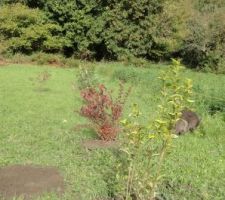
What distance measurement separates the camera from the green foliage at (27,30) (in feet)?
72.1

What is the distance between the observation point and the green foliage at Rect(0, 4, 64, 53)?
22.0 m

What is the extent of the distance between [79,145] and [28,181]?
1767 mm

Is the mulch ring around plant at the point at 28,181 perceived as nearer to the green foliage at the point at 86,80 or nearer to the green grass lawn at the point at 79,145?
the green grass lawn at the point at 79,145

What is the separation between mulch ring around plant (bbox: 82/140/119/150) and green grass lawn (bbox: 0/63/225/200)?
0.13 m

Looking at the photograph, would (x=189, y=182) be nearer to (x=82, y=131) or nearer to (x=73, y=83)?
(x=82, y=131)

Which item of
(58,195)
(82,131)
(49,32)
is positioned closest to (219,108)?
(82,131)

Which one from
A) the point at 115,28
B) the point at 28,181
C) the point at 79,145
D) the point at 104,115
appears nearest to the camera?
the point at 28,181

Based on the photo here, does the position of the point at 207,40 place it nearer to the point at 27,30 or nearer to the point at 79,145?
the point at 27,30

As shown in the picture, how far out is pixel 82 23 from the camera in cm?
2266

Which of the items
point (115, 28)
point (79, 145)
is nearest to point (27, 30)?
point (115, 28)

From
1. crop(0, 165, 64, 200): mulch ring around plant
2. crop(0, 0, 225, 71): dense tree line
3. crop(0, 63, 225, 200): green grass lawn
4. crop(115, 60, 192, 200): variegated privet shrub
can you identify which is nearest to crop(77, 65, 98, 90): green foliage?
crop(0, 63, 225, 200): green grass lawn

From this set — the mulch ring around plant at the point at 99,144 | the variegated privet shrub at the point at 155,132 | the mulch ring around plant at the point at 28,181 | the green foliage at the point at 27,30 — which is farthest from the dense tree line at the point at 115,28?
the variegated privet shrub at the point at 155,132

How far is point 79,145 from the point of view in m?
7.33

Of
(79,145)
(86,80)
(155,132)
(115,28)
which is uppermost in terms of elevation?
(155,132)
